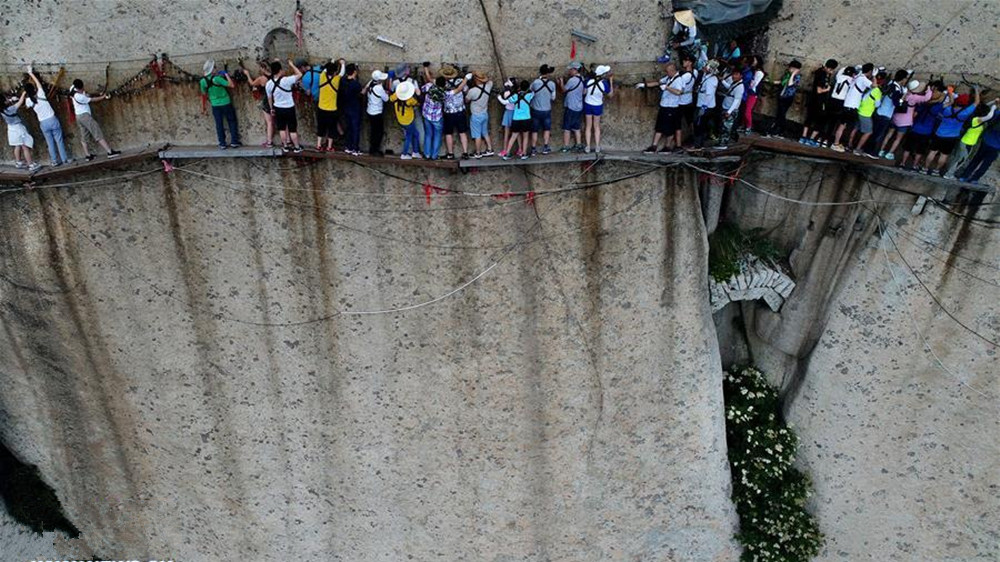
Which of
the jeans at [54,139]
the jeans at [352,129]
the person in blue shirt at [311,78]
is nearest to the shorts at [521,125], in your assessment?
the jeans at [352,129]

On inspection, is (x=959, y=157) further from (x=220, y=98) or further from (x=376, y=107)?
(x=220, y=98)

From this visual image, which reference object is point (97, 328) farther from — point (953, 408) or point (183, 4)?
point (953, 408)

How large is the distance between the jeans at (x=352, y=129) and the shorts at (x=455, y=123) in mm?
1489

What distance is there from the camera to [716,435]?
17.0 meters

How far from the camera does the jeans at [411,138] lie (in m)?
14.2

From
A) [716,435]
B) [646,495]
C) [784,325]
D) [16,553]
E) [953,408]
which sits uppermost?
[784,325]

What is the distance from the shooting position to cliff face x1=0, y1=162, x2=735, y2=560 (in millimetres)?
14852

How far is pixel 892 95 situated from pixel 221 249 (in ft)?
39.4

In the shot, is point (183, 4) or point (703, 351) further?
point (703, 351)

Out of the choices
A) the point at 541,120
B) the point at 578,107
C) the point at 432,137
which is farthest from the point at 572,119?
the point at 432,137

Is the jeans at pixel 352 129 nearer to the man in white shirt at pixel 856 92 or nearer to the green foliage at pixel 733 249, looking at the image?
the green foliage at pixel 733 249

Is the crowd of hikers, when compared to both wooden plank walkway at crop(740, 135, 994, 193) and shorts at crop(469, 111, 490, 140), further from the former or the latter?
wooden plank walkway at crop(740, 135, 994, 193)

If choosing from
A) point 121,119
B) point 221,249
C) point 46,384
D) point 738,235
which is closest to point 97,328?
point 46,384

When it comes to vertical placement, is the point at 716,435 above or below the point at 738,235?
below
